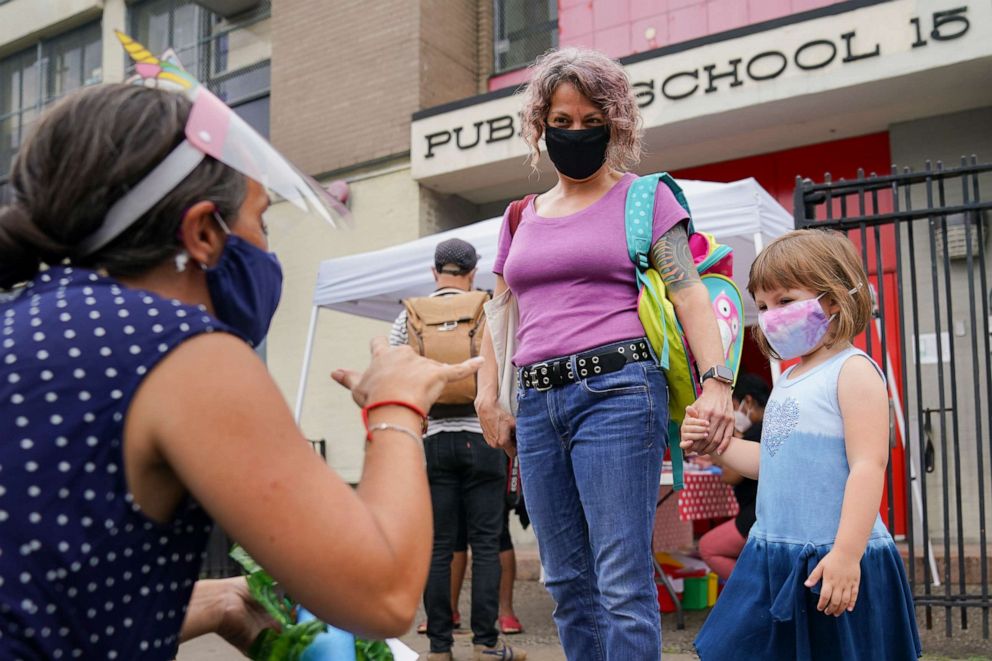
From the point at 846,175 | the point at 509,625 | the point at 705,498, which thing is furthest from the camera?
the point at 846,175

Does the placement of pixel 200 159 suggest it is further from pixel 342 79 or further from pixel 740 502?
pixel 342 79

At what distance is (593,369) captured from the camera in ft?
9.02

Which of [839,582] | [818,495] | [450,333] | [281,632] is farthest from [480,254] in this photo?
[281,632]

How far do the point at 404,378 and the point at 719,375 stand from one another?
1.50 m

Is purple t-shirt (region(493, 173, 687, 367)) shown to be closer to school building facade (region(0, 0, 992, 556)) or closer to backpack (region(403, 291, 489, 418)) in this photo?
backpack (region(403, 291, 489, 418))

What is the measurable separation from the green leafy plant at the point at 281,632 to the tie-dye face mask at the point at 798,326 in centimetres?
162

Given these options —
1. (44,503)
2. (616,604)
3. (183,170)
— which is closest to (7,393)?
(44,503)

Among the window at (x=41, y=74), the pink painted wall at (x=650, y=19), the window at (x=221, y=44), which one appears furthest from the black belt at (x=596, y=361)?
the window at (x=41, y=74)

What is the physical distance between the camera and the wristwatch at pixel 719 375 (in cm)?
272

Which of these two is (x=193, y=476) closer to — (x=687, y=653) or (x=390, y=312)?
(x=687, y=653)

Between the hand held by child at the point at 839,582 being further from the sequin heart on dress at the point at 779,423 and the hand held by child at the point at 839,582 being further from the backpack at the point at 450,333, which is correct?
the backpack at the point at 450,333

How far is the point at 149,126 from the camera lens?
133 cm

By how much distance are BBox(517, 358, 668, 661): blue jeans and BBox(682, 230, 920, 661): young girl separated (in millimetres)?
165

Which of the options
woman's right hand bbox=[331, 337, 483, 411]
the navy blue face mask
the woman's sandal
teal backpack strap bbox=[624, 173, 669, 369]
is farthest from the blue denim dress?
the woman's sandal
